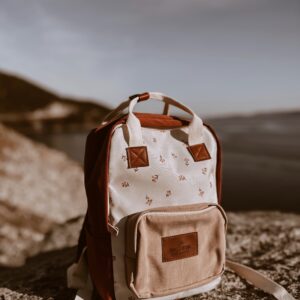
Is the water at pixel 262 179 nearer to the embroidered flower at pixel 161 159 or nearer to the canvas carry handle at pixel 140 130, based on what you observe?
the canvas carry handle at pixel 140 130

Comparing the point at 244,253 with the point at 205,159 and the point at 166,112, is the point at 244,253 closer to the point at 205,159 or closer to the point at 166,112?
the point at 205,159

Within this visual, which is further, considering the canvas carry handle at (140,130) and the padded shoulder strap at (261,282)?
the padded shoulder strap at (261,282)

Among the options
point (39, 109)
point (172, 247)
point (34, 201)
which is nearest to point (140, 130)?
point (172, 247)

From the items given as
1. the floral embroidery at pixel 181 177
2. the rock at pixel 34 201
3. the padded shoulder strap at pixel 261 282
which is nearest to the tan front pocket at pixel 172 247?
the floral embroidery at pixel 181 177

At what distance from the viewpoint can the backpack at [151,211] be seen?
174 centimetres

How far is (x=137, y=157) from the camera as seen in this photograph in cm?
180

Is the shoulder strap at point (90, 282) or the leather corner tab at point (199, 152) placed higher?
the leather corner tab at point (199, 152)

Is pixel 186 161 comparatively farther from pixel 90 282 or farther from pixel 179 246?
pixel 90 282

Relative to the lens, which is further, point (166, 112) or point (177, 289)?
point (166, 112)

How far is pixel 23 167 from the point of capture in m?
9.48

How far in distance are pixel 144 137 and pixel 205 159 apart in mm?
390

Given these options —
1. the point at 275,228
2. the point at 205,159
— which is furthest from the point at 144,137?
the point at 275,228

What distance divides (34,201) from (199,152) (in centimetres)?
601

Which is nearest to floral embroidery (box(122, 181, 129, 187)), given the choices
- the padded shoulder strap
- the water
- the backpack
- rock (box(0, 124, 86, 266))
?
the backpack
